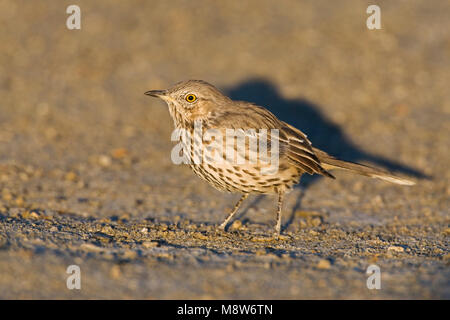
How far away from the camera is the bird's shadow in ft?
30.6

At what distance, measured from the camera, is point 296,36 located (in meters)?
12.9

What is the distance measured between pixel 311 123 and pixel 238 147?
4.71 meters

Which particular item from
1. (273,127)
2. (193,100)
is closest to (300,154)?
(273,127)

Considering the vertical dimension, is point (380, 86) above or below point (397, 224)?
above

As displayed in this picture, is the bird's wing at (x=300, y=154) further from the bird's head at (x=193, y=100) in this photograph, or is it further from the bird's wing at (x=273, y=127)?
the bird's head at (x=193, y=100)

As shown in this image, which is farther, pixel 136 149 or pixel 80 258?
pixel 136 149

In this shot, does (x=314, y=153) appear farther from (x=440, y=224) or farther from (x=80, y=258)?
(x=80, y=258)

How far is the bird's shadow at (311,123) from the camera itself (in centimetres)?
934

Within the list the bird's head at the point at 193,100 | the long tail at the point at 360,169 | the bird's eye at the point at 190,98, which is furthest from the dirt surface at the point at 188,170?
the bird's eye at the point at 190,98

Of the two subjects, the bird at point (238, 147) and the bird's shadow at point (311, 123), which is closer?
the bird at point (238, 147)

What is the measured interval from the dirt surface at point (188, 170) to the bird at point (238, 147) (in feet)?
2.13

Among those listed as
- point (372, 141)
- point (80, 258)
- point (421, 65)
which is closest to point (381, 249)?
point (80, 258)

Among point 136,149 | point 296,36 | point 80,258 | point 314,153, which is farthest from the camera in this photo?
point 296,36
